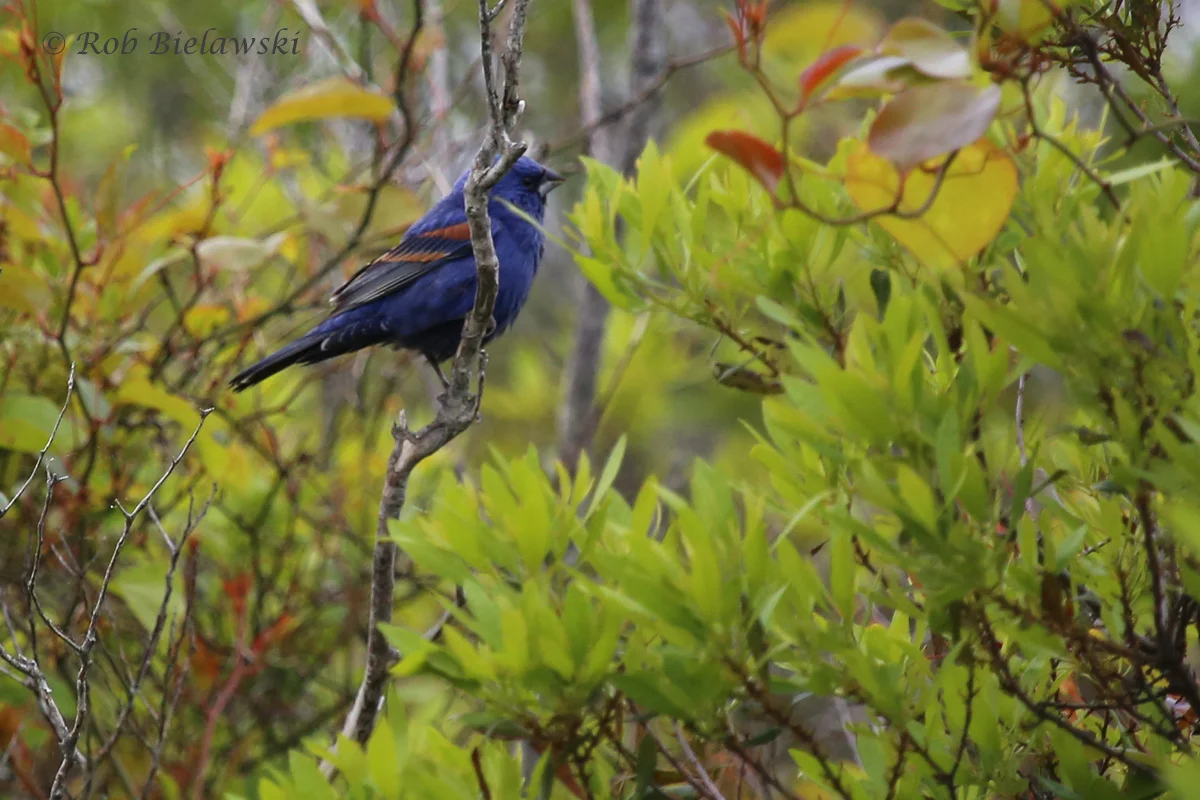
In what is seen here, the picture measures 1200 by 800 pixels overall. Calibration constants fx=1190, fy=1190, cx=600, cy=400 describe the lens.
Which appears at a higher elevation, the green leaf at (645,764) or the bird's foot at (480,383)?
the bird's foot at (480,383)

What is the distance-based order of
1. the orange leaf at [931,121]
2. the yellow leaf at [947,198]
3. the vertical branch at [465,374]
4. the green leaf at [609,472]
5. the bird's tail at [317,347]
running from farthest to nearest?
the bird's tail at [317,347] → the vertical branch at [465,374] → the green leaf at [609,472] → the yellow leaf at [947,198] → the orange leaf at [931,121]

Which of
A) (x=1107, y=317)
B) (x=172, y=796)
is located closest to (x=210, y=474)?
(x=172, y=796)

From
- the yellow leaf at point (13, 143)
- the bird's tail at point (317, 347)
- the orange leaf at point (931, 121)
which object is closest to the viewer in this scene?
the orange leaf at point (931, 121)

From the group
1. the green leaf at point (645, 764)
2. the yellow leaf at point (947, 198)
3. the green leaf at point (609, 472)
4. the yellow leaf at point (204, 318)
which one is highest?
the yellow leaf at point (204, 318)

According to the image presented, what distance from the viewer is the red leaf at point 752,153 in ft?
4.81

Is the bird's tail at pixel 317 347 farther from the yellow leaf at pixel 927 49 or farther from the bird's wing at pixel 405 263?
the yellow leaf at pixel 927 49

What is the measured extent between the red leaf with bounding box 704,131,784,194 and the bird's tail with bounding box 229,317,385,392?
2909 mm

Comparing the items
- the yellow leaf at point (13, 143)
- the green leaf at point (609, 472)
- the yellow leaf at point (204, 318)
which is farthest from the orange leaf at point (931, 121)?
the yellow leaf at point (204, 318)

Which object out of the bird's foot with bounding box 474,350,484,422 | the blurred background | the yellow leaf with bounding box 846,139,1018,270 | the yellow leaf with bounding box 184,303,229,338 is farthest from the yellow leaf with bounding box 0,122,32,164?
the yellow leaf with bounding box 846,139,1018,270

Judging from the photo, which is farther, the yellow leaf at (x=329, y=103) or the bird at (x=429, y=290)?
the bird at (x=429, y=290)

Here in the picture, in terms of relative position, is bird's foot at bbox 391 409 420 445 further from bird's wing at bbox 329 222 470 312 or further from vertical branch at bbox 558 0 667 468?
vertical branch at bbox 558 0 667 468

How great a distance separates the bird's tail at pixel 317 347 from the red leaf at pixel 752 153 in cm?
291

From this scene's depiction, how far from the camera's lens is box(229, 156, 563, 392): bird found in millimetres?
4625

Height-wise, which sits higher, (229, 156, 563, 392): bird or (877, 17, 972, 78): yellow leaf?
(229, 156, 563, 392): bird
